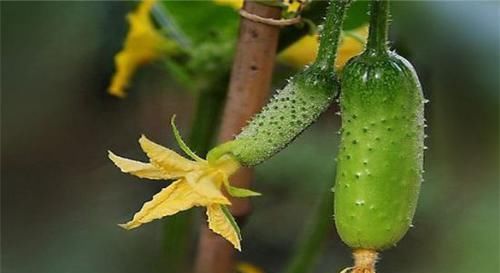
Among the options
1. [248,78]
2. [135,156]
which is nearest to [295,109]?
[248,78]

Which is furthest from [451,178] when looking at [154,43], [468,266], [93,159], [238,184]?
[238,184]

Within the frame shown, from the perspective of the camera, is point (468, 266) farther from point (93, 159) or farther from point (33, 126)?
point (33, 126)

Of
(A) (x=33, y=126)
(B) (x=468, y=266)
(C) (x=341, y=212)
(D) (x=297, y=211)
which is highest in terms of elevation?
(A) (x=33, y=126)

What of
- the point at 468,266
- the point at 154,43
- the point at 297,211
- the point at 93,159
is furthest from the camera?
the point at 93,159

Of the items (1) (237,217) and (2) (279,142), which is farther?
(1) (237,217)

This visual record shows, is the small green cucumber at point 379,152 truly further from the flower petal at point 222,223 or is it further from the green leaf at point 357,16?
the green leaf at point 357,16

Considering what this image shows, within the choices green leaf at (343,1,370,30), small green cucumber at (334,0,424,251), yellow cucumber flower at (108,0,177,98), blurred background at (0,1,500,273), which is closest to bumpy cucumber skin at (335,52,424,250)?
small green cucumber at (334,0,424,251)

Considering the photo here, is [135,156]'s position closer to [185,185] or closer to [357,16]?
[357,16]
